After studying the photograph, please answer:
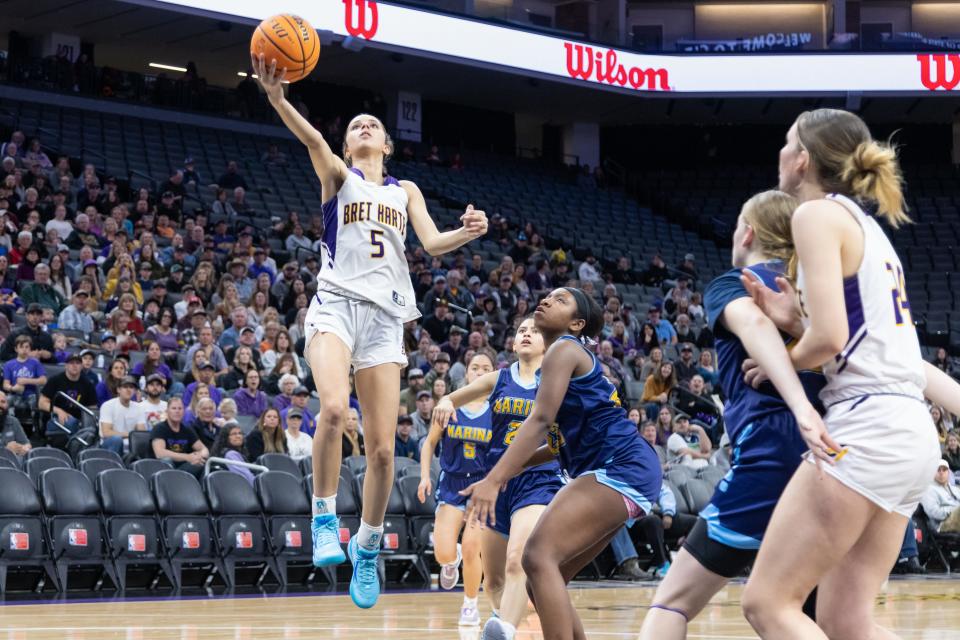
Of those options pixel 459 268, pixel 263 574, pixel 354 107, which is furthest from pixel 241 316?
pixel 354 107

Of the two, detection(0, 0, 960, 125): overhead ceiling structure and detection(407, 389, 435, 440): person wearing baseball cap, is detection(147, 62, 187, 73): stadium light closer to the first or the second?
detection(0, 0, 960, 125): overhead ceiling structure

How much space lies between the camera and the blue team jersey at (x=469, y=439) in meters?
9.19

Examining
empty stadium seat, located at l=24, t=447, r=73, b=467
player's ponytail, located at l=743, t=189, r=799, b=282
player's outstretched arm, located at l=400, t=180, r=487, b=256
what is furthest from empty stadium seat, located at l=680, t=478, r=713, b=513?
player's ponytail, located at l=743, t=189, r=799, b=282

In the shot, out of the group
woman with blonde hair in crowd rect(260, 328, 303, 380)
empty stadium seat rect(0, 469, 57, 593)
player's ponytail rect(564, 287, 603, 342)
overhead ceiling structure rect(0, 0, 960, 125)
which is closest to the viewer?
player's ponytail rect(564, 287, 603, 342)

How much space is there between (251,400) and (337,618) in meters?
4.10

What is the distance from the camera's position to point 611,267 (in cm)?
2544

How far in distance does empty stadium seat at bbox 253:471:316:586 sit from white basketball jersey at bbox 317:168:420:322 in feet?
19.2

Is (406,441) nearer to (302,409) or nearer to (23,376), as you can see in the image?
(302,409)

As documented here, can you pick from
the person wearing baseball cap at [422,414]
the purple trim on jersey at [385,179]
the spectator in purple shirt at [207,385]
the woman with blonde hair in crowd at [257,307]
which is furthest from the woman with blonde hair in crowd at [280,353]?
the purple trim on jersey at [385,179]

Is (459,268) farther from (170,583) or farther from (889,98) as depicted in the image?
(889,98)

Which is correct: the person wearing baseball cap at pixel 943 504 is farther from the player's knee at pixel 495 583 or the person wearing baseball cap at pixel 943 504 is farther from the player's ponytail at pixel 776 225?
the player's ponytail at pixel 776 225

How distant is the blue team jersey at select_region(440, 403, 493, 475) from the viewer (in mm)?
9188

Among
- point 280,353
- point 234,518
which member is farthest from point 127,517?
point 280,353

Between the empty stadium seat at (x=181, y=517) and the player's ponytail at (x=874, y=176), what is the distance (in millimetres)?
8965
